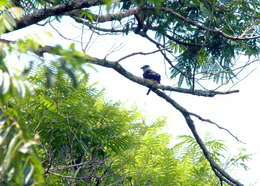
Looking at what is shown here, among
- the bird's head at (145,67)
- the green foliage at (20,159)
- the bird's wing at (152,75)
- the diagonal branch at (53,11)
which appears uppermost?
the bird's head at (145,67)

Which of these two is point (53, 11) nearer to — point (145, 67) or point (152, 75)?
point (152, 75)

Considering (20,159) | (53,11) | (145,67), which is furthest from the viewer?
(145,67)

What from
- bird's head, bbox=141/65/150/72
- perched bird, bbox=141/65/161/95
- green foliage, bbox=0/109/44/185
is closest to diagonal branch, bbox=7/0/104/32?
green foliage, bbox=0/109/44/185

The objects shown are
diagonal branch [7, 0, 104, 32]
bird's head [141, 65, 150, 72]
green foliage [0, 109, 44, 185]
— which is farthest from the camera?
bird's head [141, 65, 150, 72]

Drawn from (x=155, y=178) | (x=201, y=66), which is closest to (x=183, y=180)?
(x=155, y=178)

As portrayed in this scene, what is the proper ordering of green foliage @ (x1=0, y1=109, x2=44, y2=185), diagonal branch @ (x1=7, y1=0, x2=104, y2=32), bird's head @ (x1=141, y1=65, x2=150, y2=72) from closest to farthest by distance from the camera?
green foliage @ (x1=0, y1=109, x2=44, y2=185) → diagonal branch @ (x1=7, y1=0, x2=104, y2=32) → bird's head @ (x1=141, y1=65, x2=150, y2=72)

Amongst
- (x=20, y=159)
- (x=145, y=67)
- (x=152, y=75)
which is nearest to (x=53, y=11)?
(x=20, y=159)

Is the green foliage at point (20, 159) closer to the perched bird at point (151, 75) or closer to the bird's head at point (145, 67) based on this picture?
the perched bird at point (151, 75)

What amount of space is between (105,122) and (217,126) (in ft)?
13.9

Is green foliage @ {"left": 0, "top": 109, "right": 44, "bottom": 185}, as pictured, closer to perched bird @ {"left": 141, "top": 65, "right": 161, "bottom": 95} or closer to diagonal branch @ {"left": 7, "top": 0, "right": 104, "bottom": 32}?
diagonal branch @ {"left": 7, "top": 0, "right": 104, "bottom": 32}

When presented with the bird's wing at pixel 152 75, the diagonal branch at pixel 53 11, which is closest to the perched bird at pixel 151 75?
the bird's wing at pixel 152 75

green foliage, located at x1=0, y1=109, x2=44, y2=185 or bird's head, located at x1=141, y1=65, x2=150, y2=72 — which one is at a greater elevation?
bird's head, located at x1=141, y1=65, x2=150, y2=72

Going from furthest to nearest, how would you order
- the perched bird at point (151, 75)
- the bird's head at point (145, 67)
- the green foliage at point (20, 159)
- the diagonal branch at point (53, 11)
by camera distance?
the bird's head at point (145, 67)
the perched bird at point (151, 75)
the diagonal branch at point (53, 11)
the green foliage at point (20, 159)

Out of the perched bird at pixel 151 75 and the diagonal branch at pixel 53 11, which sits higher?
the perched bird at pixel 151 75
